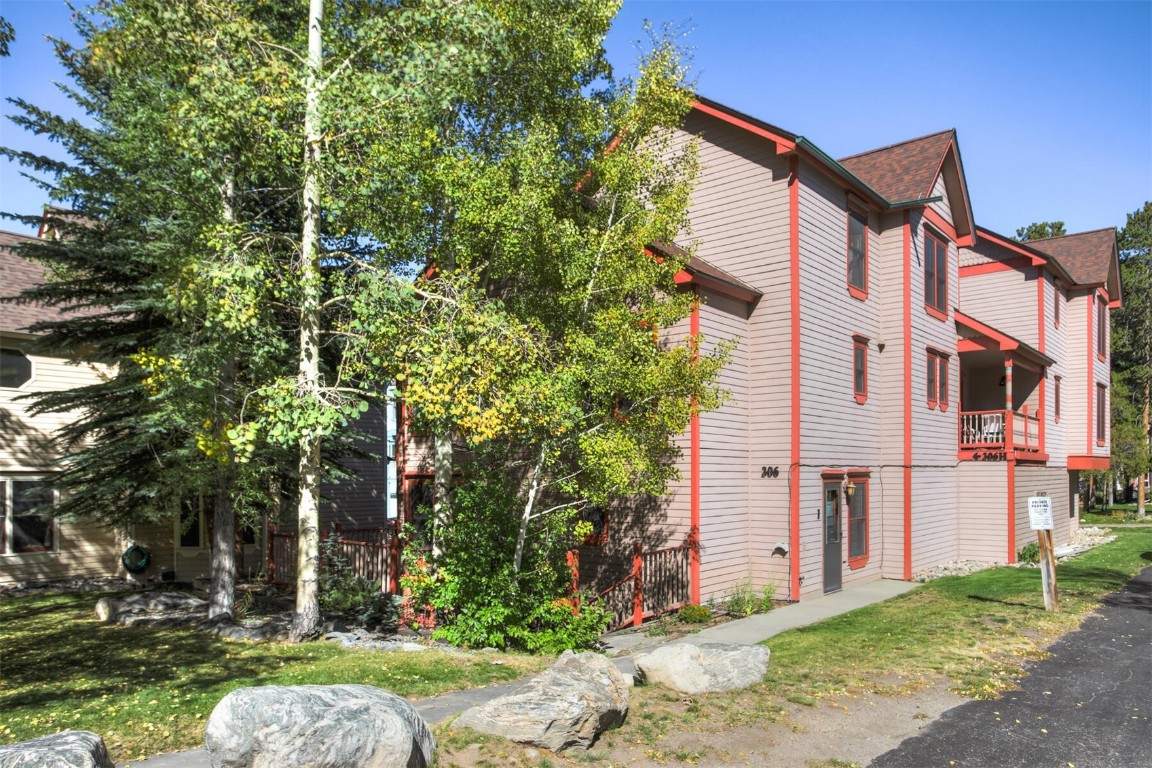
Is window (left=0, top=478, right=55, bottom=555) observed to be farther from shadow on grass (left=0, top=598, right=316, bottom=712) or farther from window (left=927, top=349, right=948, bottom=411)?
window (left=927, top=349, right=948, bottom=411)

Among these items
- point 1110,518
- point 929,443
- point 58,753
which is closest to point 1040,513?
point 929,443

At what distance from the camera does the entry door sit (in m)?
17.8

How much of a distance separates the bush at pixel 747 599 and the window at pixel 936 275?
9990mm

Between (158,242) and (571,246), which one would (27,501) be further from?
(571,246)

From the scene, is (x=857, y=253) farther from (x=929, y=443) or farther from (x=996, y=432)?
(x=996, y=432)

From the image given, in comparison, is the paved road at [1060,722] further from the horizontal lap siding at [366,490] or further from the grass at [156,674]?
the horizontal lap siding at [366,490]

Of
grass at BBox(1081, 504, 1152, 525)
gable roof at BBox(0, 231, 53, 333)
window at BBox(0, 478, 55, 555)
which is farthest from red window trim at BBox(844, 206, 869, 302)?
grass at BBox(1081, 504, 1152, 525)

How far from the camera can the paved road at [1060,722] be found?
293 inches

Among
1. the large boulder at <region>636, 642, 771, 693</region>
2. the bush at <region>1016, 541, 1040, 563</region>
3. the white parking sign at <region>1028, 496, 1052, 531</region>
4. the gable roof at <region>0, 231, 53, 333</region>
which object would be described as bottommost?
the bush at <region>1016, 541, 1040, 563</region>

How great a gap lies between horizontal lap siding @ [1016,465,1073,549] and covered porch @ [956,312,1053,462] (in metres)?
0.64

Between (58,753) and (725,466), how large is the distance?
12971 millimetres

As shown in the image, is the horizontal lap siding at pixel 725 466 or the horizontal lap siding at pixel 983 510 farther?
the horizontal lap siding at pixel 983 510

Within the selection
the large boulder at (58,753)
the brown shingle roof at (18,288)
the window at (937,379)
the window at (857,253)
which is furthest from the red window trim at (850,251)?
the brown shingle roof at (18,288)

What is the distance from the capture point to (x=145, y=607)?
14.5 meters
